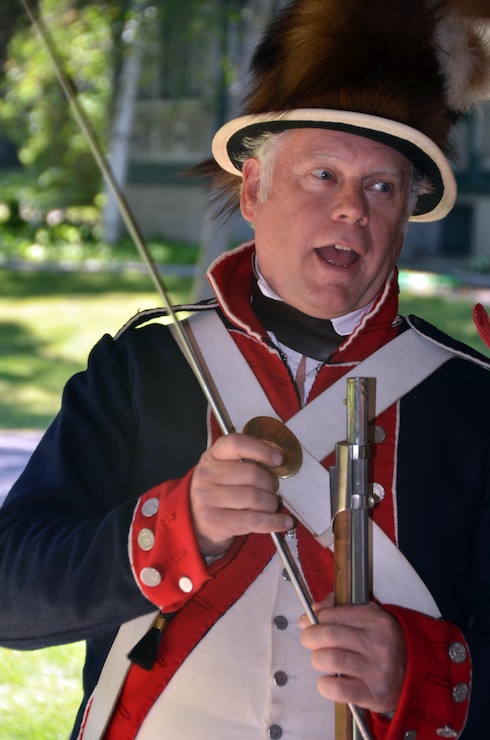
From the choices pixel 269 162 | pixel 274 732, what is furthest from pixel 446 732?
pixel 269 162

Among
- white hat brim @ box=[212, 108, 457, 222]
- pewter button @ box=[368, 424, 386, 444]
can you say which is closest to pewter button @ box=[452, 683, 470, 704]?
pewter button @ box=[368, 424, 386, 444]

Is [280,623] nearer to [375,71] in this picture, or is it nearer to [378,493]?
[378,493]

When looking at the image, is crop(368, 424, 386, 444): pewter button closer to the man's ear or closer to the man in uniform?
the man in uniform

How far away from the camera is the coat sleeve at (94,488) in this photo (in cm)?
168

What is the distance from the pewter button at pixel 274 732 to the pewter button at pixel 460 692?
288 millimetres

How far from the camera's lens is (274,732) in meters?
1.79

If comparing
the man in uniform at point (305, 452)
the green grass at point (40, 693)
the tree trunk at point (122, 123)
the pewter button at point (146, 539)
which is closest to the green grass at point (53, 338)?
the green grass at point (40, 693)

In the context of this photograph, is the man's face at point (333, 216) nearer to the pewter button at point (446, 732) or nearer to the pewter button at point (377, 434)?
the pewter button at point (377, 434)

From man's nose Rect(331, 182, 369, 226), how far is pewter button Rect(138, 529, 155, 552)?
645 mm

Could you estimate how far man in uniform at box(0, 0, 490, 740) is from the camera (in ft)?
5.56

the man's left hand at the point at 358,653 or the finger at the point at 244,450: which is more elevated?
the finger at the point at 244,450

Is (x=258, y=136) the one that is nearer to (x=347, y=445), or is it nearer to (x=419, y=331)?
(x=419, y=331)

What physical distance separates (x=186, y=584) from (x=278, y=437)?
25 cm

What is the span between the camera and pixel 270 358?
202cm
